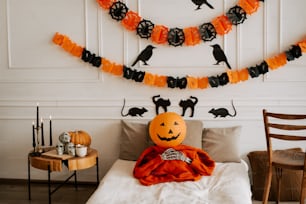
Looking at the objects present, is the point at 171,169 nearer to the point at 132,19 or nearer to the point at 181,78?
the point at 181,78

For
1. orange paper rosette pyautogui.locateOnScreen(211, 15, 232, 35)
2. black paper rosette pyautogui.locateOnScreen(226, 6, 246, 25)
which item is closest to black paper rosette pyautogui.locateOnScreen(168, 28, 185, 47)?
orange paper rosette pyautogui.locateOnScreen(211, 15, 232, 35)

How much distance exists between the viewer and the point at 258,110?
3.92 meters

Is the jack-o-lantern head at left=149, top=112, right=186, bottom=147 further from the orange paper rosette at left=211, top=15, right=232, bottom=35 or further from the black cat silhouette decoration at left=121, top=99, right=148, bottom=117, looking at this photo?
the orange paper rosette at left=211, top=15, right=232, bottom=35

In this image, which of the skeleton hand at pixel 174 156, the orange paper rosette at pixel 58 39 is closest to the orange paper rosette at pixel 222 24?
the skeleton hand at pixel 174 156

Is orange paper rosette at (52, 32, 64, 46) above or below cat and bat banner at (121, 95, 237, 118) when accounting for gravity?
above

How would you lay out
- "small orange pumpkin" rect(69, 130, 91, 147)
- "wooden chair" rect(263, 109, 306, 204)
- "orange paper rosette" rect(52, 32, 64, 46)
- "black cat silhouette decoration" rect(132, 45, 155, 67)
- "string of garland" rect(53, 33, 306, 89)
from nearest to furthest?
"wooden chair" rect(263, 109, 306, 204) → "small orange pumpkin" rect(69, 130, 91, 147) → "string of garland" rect(53, 33, 306, 89) → "black cat silhouette decoration" rect(132, 45, 155, 67) → "orange paper rosette" rect(52, 32, 64, 46)

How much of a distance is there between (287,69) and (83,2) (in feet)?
7.57

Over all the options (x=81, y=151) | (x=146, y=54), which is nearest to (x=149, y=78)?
(x=146, y=54)

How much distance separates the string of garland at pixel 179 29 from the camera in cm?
383

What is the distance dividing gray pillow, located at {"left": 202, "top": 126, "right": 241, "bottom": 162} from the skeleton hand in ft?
1.64

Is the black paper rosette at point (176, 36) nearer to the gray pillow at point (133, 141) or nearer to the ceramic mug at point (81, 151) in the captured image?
the gray pillow at point (133, 141)

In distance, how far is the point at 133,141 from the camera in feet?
12.7

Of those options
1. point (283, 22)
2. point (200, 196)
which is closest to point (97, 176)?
point (200, 196)

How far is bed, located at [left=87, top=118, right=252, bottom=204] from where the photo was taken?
2.83 m
